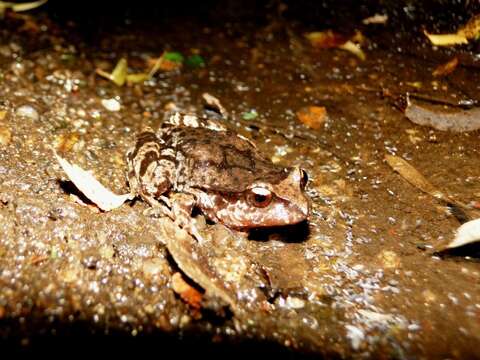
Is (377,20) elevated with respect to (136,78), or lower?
elevated

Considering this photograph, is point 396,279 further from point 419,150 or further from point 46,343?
point 46,343

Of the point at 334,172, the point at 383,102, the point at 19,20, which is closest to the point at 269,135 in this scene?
the point at 334,172

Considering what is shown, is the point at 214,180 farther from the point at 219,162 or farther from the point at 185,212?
the point at 185,212

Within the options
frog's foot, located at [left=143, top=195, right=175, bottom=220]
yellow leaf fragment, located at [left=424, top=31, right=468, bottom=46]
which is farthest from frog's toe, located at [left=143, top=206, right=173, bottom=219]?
yellow leaf fragment, located at [left=424, top=31, right=468, bottom=46]

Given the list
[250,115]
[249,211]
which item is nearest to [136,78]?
[250,115]

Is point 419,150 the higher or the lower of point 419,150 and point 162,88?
the higher

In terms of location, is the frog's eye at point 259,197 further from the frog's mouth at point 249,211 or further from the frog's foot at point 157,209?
the frog's foot at point 157,209
